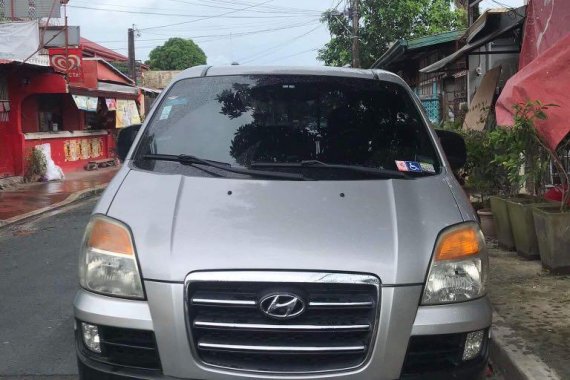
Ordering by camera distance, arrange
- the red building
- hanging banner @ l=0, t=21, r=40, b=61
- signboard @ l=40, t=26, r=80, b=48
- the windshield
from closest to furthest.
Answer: the windshield < hanging banner @ l=0, t=21, r=40, b=61 < signboard @ l=40, t=26, r=80, b=48 < the red building

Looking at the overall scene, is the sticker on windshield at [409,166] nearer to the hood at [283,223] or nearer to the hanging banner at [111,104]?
the hood at [283,223]

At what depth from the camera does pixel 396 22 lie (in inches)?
1005

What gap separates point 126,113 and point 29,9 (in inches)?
337

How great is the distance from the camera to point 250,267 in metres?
2.49

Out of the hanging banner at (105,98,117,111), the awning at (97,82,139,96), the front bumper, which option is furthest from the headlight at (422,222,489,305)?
the hanging banner at (105,98,117,111)

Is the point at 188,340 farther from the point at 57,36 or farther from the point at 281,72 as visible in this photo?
the point at 57,36

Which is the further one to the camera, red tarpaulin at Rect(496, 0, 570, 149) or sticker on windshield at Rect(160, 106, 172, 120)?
red tarpaulin at Rect(496, 0, 570, 149)

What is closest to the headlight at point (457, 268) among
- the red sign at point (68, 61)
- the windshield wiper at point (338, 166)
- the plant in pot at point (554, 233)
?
the windshield wiper at point (338, 166)

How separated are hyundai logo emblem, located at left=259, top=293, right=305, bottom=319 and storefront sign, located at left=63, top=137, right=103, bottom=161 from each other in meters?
18.4

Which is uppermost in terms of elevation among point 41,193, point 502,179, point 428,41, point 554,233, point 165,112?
point 428,41

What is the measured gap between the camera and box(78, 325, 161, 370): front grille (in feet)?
8.34

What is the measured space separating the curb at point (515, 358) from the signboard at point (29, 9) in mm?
14803

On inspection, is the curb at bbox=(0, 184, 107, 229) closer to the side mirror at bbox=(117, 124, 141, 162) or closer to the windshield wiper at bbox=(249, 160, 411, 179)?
the side mirror at bbox=(117, 124, 141, 162)

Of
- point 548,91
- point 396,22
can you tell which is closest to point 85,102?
point 396,22
